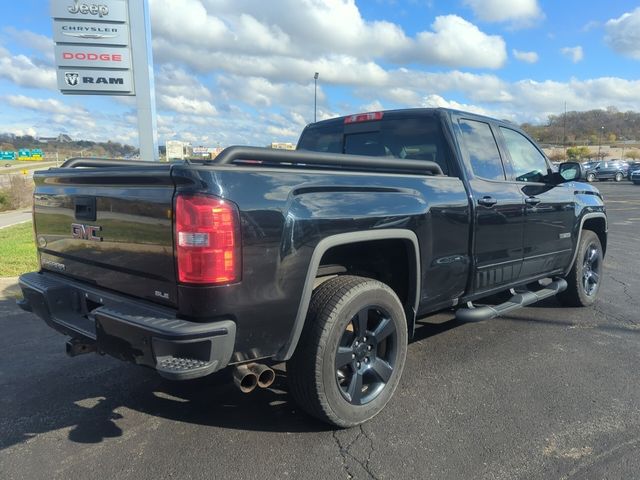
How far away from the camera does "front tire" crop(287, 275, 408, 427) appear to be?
2.76 m

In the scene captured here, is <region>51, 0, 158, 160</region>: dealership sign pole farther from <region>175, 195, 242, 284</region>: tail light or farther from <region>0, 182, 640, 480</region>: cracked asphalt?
<region>175, 195, 242, 284</region>: tail light

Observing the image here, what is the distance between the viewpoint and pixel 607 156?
3182 inches

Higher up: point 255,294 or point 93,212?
point 93,212

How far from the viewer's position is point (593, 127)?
111 meters

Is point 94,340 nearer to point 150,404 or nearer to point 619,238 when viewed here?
point 150,404

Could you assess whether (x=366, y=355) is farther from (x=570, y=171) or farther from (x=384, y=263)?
(x=570, y=171)

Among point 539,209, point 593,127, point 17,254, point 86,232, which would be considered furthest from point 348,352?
point 593,127

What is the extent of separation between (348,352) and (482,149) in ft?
7.53

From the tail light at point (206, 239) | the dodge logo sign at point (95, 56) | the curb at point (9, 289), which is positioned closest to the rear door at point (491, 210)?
the tail light at point (206, 239)

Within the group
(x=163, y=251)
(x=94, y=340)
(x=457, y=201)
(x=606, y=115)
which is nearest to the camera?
(x=163, y=251)

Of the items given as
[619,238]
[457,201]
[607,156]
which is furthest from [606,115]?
[457,201]

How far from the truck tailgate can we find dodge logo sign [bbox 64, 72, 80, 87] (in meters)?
8.49

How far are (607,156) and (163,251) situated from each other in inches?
3648

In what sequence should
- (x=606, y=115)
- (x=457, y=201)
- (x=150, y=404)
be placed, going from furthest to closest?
(x=606, y=115) → (x=457, y=201) → (x=150, y=404)
